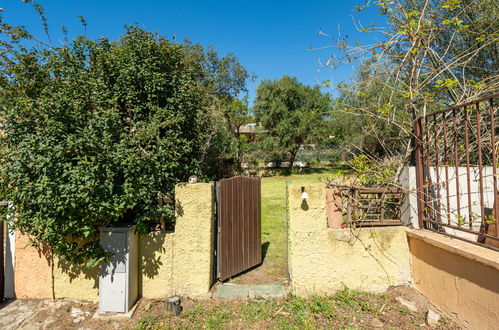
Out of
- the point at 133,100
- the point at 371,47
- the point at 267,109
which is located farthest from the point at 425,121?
the point at 267,109

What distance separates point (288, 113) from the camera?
20344mm

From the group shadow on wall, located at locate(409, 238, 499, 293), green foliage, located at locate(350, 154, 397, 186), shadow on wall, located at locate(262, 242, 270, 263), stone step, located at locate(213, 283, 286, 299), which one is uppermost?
green foliage, located at locate(350, 154, 397, 186)

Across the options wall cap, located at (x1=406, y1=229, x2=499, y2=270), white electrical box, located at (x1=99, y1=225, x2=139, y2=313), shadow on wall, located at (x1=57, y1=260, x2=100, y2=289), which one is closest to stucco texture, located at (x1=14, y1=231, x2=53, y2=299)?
shadow on wall, located at (x1=57, y1=260, x2=100, y2=289)

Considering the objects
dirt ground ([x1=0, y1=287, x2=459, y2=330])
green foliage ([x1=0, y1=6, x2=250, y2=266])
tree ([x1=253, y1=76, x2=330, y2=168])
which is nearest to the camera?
green foliage ([x1=0, y1=6, x2=250, y2=266])

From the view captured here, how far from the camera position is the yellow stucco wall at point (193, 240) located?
3648 millimetres

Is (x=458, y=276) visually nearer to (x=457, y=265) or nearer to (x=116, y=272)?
(x=457, y=265)

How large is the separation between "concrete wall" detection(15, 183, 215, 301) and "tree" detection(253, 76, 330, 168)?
640 inches

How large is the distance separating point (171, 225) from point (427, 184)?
12.4ft

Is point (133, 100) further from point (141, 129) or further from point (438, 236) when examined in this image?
point (438, 236)

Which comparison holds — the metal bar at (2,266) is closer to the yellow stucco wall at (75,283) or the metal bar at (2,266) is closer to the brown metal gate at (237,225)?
the yellow stucco wall at (75,283)

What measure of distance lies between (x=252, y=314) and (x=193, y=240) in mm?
1291

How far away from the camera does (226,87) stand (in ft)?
58.4

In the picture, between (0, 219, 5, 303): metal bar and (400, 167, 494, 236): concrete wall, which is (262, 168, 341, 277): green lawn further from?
(0, 219, 5, 303): metal bar

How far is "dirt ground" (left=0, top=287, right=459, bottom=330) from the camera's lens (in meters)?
3.10
